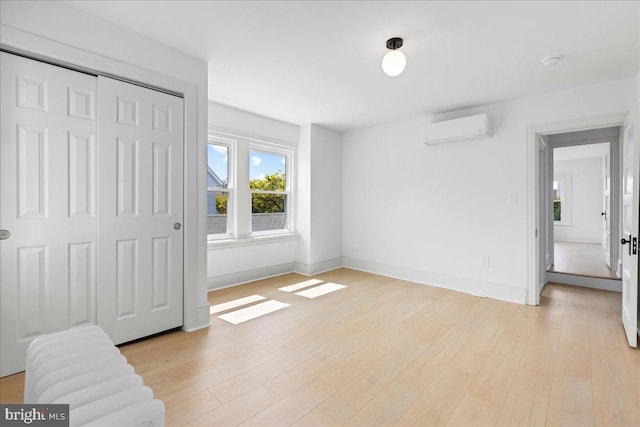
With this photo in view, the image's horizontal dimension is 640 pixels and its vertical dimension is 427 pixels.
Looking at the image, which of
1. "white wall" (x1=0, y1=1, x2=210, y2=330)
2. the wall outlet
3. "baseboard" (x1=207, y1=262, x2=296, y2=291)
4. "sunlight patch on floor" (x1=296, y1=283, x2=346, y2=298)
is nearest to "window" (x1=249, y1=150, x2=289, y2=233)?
→ "baseboard" (x1=207, y1=262, x2=296, y2=291)

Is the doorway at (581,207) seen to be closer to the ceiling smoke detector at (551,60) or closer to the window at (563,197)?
the window at (563,197)

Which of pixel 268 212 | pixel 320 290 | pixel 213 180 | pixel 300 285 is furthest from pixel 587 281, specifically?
pixel 213 180

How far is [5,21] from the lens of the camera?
187cm

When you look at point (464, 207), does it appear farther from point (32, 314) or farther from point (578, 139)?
point (32, 314)

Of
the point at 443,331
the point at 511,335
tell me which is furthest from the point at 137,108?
the point at 511,335

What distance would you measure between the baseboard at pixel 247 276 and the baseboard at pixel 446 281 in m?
1.20

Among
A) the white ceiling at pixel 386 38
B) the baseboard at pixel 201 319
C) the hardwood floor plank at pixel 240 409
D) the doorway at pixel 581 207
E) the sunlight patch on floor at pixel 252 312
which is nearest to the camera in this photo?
the hardwood floor plank at pixel 240 409

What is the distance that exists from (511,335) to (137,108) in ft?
12.4

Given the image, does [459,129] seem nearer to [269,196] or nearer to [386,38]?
[386,38]

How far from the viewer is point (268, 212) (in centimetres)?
487

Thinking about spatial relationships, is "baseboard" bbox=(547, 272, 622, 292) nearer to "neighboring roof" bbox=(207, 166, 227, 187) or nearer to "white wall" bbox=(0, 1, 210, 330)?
"white wall" bbox=(0, 1, 210, 330)

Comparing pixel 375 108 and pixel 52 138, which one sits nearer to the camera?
pixel 52 138

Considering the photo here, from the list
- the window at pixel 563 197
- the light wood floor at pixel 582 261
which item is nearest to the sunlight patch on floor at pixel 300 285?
the light wood floor at pixel 582 261

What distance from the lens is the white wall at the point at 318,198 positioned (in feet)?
16.3
